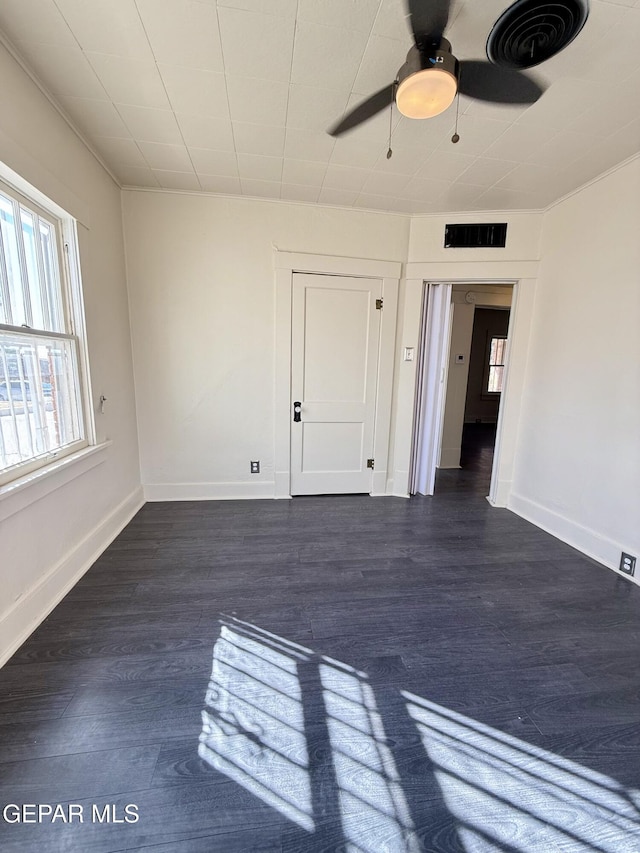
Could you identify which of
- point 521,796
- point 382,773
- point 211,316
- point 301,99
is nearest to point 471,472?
point 211,316

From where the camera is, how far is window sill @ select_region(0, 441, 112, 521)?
165cm

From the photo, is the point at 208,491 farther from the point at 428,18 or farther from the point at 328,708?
the point at 428,18

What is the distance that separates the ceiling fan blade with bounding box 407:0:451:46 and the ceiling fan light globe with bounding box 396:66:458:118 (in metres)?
0.20

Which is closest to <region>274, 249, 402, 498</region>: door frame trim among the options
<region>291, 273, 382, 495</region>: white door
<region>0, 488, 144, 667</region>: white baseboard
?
<region>291, 273, 382, 495</region>: white door

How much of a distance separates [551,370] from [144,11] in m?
3.46

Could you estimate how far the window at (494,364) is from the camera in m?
8.30

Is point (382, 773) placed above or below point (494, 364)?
below

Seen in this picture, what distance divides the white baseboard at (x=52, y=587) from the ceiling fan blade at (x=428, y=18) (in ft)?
10.4

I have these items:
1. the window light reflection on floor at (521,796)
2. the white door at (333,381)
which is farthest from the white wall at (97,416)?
the window light reflection on floor at (521,796)

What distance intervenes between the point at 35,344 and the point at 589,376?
3755mm

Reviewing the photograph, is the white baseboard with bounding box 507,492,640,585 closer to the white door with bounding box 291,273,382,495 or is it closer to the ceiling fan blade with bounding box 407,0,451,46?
the white door with bounding box 291,273,382,495

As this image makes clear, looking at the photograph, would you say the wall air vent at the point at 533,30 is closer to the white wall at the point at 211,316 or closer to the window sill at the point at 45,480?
the white wall at the point at 211,316

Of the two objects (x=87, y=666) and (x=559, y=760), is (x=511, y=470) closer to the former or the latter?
(x=559, y=760)

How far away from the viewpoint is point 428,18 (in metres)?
1.45
